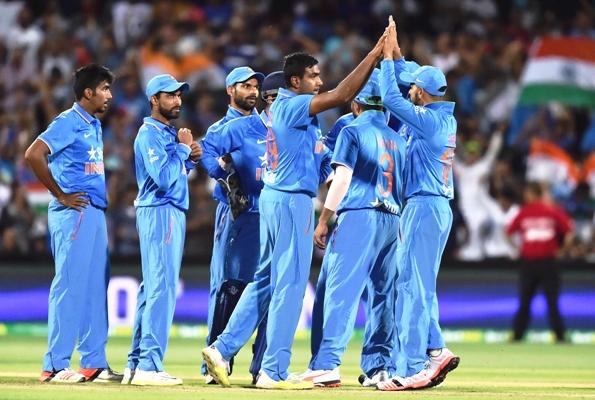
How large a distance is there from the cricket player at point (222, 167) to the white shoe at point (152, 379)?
86cm

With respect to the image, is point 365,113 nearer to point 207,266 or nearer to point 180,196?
point 180,196

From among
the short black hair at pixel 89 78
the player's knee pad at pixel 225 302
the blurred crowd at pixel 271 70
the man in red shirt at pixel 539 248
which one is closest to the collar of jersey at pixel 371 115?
the player's knee pad at pixel 225 302

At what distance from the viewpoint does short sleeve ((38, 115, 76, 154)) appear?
11266 millimetres

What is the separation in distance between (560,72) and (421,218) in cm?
1165

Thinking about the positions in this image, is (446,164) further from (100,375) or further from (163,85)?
(100,375)

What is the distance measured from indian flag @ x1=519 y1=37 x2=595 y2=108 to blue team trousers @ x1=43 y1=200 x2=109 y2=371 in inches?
467

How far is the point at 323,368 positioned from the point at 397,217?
4.58ft

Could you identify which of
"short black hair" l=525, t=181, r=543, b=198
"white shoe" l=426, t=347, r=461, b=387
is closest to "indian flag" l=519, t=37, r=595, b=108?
"short black hair" l=525, t=181, r=543, b=198

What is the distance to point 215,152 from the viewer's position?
39.2 ft

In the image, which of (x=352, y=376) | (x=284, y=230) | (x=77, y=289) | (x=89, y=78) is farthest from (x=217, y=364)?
(x=89, y=78)

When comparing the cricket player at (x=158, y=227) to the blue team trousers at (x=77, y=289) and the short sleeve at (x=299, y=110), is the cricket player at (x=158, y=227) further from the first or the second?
the short sleeve at (x=299, y=110)

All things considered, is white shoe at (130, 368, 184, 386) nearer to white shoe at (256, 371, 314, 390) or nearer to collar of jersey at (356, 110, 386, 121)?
white shoe at (256, 371, 314, 390)

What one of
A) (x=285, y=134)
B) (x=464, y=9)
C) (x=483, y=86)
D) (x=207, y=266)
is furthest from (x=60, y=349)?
(x=464, y=9)

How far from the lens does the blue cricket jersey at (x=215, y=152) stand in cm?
1193
